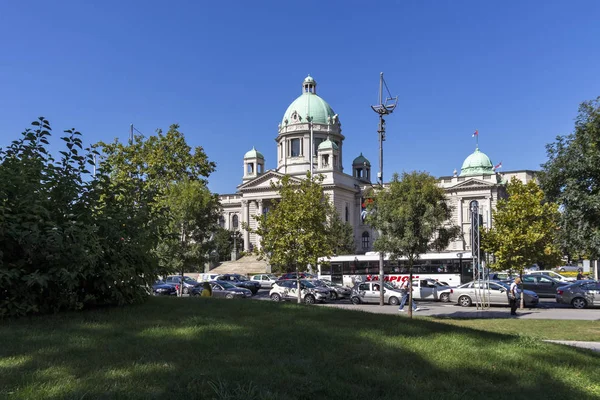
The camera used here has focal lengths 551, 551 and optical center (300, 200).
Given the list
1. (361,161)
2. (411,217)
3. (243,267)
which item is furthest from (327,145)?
(411,217)

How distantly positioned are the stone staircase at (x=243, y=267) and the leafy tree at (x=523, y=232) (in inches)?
1857

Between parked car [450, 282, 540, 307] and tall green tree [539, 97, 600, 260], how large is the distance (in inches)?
504

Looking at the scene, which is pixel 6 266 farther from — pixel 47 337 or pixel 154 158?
pixel 154 158

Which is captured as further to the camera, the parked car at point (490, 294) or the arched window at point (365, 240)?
the arched window at point (365, 240)

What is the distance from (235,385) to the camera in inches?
217

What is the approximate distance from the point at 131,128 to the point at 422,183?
2852cm

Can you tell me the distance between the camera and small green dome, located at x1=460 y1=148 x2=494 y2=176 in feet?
322

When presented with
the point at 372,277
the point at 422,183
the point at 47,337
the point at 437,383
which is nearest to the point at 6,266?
the point at 47,337

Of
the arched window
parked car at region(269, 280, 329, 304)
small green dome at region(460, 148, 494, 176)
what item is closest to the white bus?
parked car at region(269, 280, 329, 304)

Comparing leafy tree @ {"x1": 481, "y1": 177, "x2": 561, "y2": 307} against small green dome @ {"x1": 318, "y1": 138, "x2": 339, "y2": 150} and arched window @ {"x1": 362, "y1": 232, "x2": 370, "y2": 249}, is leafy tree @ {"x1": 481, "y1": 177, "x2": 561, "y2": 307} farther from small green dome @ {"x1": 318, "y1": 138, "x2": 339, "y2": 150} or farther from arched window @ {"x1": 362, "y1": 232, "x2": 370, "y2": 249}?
arched window @ {"x1": 362, "y1": 232, "x2": 370, "y2": 249}

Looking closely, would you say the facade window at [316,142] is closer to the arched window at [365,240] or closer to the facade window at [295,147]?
the facade window at [295,147]

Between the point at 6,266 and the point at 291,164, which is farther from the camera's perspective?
the point at 291,164

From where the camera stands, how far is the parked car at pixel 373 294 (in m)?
32.3

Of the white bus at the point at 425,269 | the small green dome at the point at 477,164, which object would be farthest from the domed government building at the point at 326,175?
the white bus at the point at 425,269
